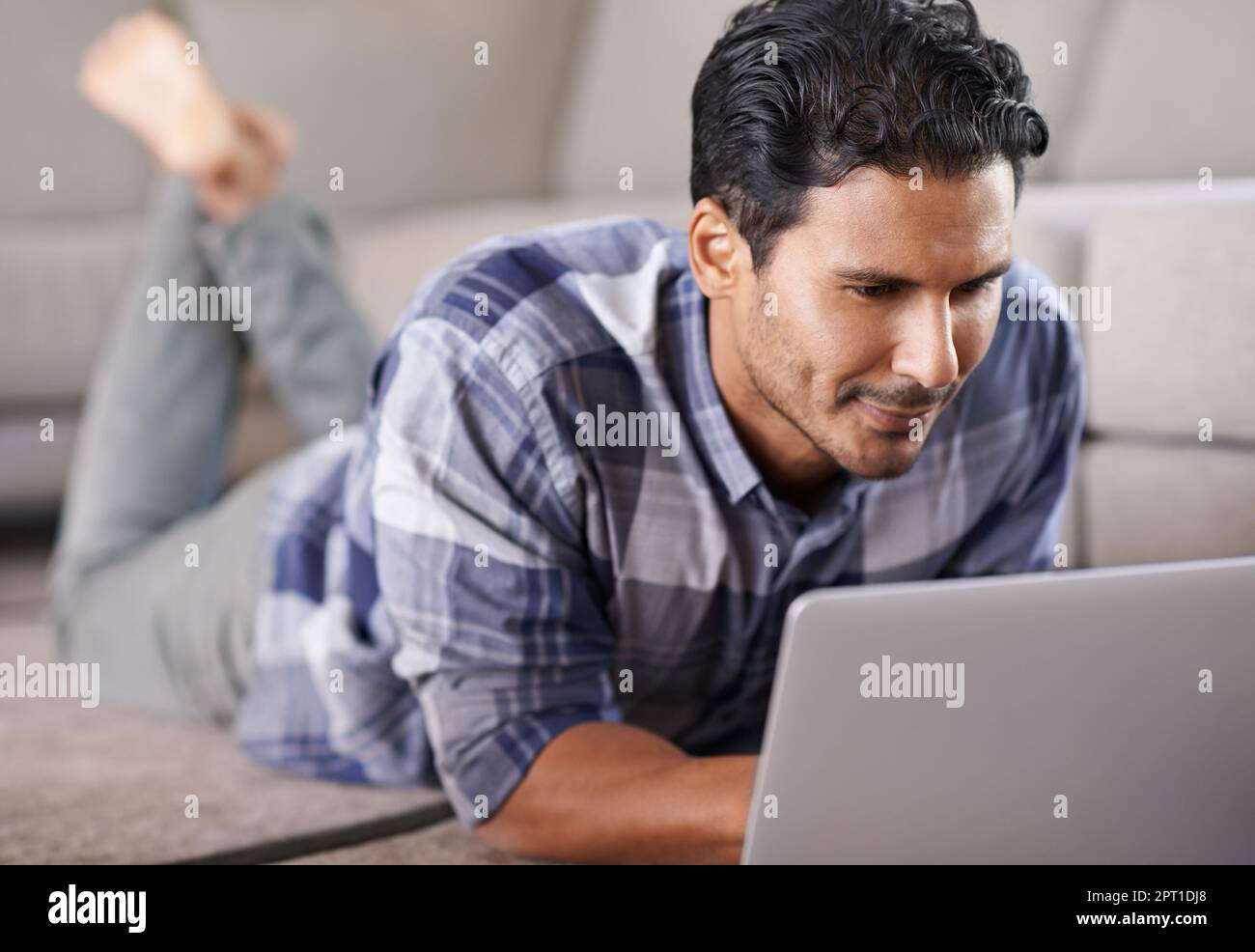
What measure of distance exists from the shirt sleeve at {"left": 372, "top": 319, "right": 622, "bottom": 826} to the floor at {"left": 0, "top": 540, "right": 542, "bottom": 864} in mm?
145

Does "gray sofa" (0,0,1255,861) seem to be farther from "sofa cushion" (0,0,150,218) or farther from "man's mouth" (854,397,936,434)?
"man's mouth" (854,397,936,434)

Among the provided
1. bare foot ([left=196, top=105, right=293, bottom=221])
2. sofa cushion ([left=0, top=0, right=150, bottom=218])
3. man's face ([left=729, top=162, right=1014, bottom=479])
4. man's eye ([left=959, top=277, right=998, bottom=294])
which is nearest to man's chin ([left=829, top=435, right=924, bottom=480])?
man's face ([left=729, top=162, right=1014, bottom=479])

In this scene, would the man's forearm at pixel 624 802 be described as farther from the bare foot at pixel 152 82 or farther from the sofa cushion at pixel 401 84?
the sofa cushion at pixel 401 84

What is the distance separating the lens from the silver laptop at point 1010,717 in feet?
2.15

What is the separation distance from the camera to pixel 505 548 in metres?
0.97

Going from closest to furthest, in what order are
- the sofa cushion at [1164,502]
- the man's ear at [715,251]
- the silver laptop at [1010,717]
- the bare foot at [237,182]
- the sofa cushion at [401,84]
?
the silver laptop at [1010,717] < the man's ear at [715,251] < the sofa cushion at [1164,502] < the bare foot at [237,182] < the sofa cushion at [401,84]

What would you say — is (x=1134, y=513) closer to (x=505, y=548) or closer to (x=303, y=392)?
(x=505, y=548)

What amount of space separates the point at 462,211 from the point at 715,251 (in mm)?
1388

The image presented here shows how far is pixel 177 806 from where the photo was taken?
122 centimetres

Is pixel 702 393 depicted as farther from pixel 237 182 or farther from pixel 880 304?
pixel 237 182

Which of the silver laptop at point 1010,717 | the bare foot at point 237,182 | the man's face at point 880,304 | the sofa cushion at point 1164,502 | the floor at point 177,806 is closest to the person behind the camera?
the silver laptop at point 1010,717

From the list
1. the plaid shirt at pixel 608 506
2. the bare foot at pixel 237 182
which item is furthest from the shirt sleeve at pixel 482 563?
the bare foot at pixel 237 182

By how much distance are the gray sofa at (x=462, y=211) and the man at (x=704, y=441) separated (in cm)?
16
